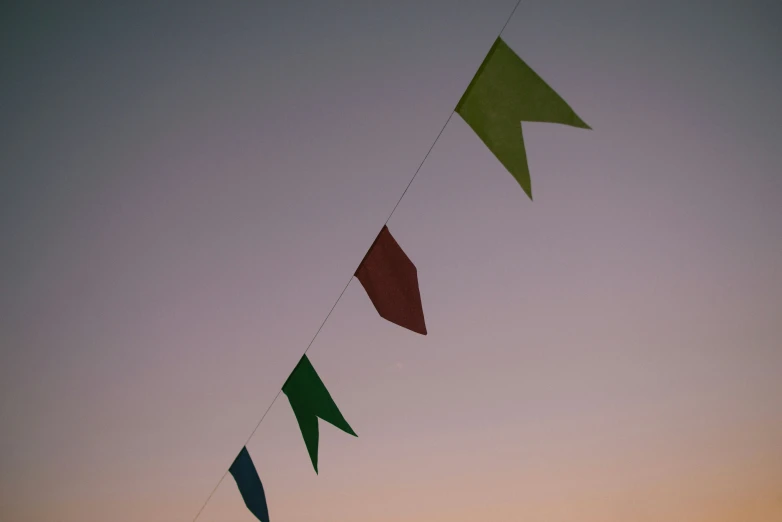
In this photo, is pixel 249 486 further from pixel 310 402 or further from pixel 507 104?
pixel 507 104

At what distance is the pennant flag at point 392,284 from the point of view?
4.56 ft

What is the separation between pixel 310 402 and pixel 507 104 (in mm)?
1025

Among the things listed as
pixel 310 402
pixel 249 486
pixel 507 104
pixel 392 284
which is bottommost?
pixel 249 486

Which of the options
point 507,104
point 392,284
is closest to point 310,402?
point 392,284

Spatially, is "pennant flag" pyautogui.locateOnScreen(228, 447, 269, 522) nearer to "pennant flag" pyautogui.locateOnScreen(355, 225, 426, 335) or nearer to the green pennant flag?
"pennant flag" pyautogui.locateOnScreen(355, 225, 426, 335)

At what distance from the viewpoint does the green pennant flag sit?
3.93 ft

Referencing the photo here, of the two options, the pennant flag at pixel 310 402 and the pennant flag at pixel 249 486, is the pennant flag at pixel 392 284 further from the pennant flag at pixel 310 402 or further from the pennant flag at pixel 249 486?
the pennant flag at pixel 249 486

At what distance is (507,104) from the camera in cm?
122

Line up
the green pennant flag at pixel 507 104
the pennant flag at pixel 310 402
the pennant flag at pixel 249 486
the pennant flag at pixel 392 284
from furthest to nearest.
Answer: the pennant flag at pixel 249 486 < the pennant flag at pixel 310 402 < the pennant flag at pixel 392 284 < the green pennant flag at pixel 507 104

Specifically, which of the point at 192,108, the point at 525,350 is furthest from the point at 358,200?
the point at 525,350

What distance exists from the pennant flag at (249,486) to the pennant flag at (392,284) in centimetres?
79

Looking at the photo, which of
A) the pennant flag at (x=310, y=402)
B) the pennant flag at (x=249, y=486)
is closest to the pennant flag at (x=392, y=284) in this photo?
the pennant flag at (x=310, y=402)

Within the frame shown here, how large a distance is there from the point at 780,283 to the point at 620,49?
1.29 metres

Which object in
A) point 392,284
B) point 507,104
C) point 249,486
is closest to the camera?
point 507,104
